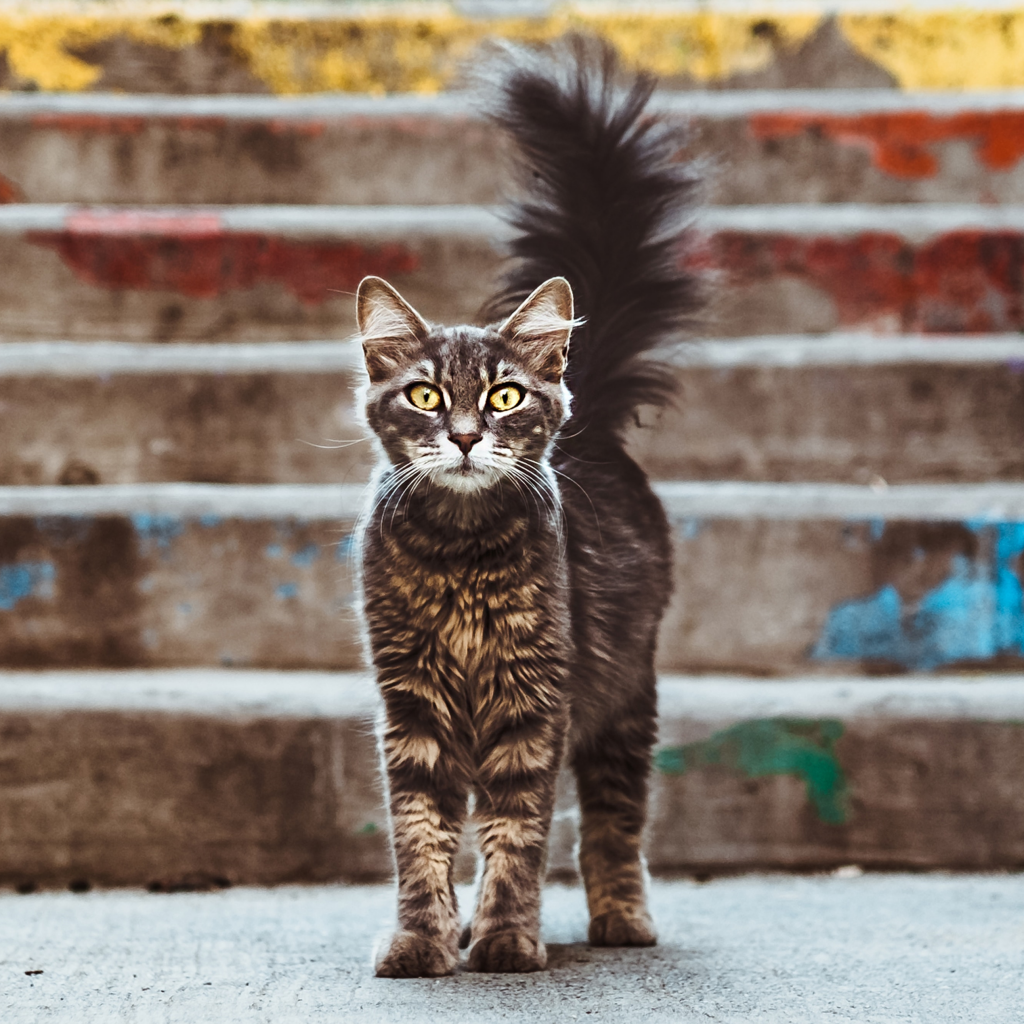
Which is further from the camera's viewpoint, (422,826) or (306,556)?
(306,556)

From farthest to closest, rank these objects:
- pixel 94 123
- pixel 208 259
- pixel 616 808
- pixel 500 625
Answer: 1. pixel 94 123
2. pixel 208 259
3. pixel 616 808
4. pixel 500 625

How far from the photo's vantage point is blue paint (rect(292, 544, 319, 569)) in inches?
105

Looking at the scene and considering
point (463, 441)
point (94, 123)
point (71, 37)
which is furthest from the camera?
point (71, 37)

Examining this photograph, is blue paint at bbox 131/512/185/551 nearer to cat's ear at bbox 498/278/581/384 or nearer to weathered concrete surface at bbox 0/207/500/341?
weathered concrete surface at bbox 0/207/500/341

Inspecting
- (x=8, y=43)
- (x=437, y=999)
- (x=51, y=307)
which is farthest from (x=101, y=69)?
(x=437, y=999)

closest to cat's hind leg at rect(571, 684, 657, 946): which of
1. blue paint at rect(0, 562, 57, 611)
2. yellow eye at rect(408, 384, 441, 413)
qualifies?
yellow eye at rect(408, 384, 441, 413)

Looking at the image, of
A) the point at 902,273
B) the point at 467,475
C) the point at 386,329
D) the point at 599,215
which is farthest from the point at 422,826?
Answer: the point at 902,273

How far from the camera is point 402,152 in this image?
140 inches

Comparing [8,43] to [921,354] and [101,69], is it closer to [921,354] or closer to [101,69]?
[101,69]

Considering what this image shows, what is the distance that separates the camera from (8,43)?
379 cm

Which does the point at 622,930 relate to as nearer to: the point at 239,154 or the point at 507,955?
the point at 507,955

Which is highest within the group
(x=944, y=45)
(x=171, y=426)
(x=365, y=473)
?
(x=944, y=45)

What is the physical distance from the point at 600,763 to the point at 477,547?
504mm

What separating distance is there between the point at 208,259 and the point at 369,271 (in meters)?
0.43
